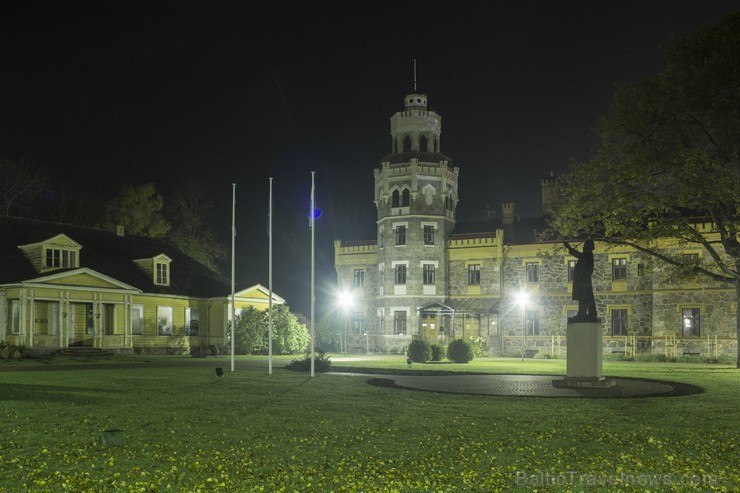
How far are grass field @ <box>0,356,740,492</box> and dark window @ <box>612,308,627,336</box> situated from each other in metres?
30.9

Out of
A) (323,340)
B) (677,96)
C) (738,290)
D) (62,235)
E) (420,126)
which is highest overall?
(420,126)

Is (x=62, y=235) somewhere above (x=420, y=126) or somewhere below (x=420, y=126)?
below

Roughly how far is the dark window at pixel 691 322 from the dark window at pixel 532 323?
9.24 m

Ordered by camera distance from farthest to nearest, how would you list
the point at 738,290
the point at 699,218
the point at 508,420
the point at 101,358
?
the point at 699,218 < the point at 101,358 < the point at 738,290 < the point at 508,420

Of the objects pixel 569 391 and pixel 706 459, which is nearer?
pixel 706 459

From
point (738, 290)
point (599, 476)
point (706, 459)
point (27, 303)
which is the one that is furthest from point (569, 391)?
point (27, 303)

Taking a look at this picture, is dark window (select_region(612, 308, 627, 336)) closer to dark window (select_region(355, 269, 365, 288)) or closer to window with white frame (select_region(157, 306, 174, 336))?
dark window (select_region(355, 269, 365, 288))

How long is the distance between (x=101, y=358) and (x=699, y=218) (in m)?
35.0

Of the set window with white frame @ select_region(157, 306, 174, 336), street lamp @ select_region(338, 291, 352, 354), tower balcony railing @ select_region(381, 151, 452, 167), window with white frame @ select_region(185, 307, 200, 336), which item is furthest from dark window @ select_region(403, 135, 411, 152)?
window with white frame @ select_region(157, 306, 174, 336)

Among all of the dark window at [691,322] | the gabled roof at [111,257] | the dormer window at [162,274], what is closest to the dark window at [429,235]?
the gabled roof at [111,257]

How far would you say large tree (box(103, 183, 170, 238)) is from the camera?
60625mm

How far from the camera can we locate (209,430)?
13.4m

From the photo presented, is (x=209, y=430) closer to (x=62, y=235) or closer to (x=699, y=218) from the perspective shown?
(x=62, y=235)

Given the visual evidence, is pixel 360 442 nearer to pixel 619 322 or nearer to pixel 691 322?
pixel 691 322
